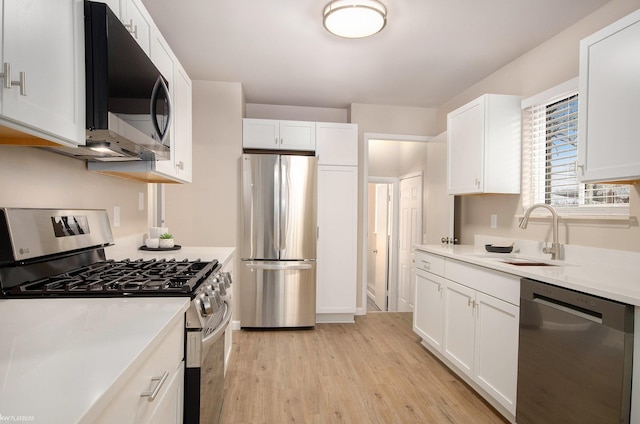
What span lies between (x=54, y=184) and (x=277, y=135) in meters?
2.45

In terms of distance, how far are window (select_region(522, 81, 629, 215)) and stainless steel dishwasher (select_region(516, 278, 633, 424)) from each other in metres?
0.92

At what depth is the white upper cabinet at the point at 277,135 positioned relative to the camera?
12.1 ft

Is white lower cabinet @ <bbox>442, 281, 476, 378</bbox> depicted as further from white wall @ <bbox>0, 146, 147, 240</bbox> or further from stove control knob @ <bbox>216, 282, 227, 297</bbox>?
white wall @ <bbox>0, 146, 147, 240</bbox>

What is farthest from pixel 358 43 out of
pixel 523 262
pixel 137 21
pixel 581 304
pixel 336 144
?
pixel 581 304

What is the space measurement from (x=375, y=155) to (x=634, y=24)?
3.52 meters

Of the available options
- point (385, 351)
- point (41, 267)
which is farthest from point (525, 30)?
point (41, 267)

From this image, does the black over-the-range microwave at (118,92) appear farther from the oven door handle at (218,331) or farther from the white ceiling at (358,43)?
the white ceiling at (358,43)

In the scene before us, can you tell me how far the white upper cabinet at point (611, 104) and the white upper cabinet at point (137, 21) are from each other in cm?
236

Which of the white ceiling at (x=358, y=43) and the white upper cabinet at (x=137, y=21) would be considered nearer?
the white upper cabinet at (x=137, y=21)

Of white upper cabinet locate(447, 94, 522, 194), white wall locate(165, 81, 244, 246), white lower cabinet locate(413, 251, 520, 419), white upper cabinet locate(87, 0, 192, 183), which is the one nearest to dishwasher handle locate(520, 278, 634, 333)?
white lower cabinet locate(413, 251, 520, 419)

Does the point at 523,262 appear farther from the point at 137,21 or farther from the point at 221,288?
the point at 137,21

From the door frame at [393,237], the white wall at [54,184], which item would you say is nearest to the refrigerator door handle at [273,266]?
the white wall at [54,184]

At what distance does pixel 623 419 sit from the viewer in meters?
1.30

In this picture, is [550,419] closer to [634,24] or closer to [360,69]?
[634,24]
